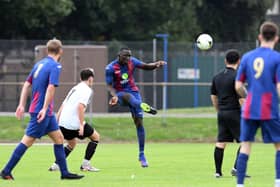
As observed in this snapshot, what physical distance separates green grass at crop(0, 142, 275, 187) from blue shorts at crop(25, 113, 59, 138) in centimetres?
70

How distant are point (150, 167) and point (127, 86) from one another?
1541 millimetres

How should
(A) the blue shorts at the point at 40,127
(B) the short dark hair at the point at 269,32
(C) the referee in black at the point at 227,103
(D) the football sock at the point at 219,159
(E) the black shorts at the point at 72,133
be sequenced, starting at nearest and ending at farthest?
(B) the short dark hair at the point at 269,32 → (A) the blue shorts at the point at 40,127 → (C) the referee in black at the point at 227,103 → (D) the football sock at the point at 219,159 → (E) the black shorts at the point at 72,133

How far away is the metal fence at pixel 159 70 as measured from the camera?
30.7m

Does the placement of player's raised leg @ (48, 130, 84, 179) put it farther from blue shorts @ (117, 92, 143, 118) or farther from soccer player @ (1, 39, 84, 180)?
blue shorts @ (117, 92, 143, 118)

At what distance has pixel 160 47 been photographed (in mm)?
31625

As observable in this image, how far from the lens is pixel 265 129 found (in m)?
11.0

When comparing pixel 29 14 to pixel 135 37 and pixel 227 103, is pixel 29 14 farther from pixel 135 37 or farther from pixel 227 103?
pixel 227 103

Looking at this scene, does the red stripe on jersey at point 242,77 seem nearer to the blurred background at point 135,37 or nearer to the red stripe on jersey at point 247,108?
the red stripe on jersey at point 247,108

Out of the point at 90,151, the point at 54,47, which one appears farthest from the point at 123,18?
the point at 54,47

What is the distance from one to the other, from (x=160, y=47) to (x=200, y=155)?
41.0 ft

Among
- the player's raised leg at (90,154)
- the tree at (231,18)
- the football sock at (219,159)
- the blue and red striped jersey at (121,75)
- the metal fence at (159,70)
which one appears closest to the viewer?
the football sock at (219,159)

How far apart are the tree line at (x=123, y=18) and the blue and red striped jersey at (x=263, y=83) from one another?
2771 cm

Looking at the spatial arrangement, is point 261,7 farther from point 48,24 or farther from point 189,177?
point 189,177

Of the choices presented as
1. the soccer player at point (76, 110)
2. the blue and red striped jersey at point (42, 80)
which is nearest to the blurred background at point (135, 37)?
the soccer player at point (76, 110)
